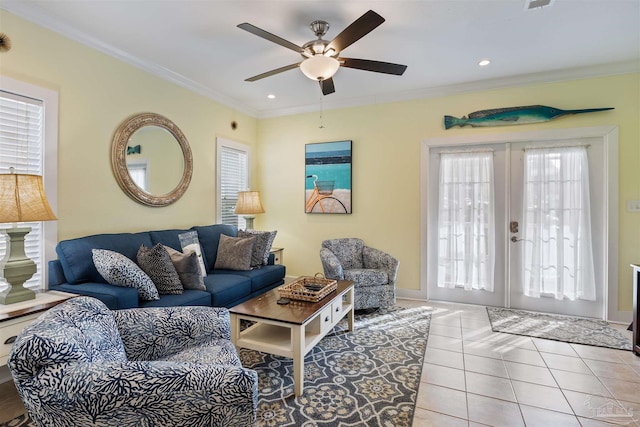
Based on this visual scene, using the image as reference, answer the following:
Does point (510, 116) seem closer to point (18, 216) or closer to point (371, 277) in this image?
point (371, 277)

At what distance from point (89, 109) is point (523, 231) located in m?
4.67

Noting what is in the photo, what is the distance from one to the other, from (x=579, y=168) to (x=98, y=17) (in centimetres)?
482

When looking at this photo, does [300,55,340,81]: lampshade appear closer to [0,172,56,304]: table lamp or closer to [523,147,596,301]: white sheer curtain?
[0,172,56,304]: table lamp

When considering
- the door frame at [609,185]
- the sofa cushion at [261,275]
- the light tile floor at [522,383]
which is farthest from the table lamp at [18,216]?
the door frame at [609,185]

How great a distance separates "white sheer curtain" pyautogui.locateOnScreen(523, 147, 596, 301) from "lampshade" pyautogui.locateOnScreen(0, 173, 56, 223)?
4522 mm

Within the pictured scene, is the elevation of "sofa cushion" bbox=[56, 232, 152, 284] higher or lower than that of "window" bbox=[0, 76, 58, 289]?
lower

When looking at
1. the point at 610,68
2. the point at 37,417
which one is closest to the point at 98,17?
the point at 37,417

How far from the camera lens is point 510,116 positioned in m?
3.65

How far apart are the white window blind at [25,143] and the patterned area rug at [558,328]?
4140 millimetres

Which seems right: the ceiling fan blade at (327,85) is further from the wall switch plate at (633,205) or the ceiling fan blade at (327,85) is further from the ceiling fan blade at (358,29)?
the wall switch plate at (633,205)

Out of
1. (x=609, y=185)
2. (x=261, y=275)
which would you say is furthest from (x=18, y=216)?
(x=609, y=185)

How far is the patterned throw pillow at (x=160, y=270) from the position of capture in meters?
2.58

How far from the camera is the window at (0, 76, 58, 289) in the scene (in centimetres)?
231

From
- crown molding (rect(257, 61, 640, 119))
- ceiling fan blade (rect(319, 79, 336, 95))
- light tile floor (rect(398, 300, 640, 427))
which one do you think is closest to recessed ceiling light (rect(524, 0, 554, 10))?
crown molding (rect(257, 61, 640, 119))
